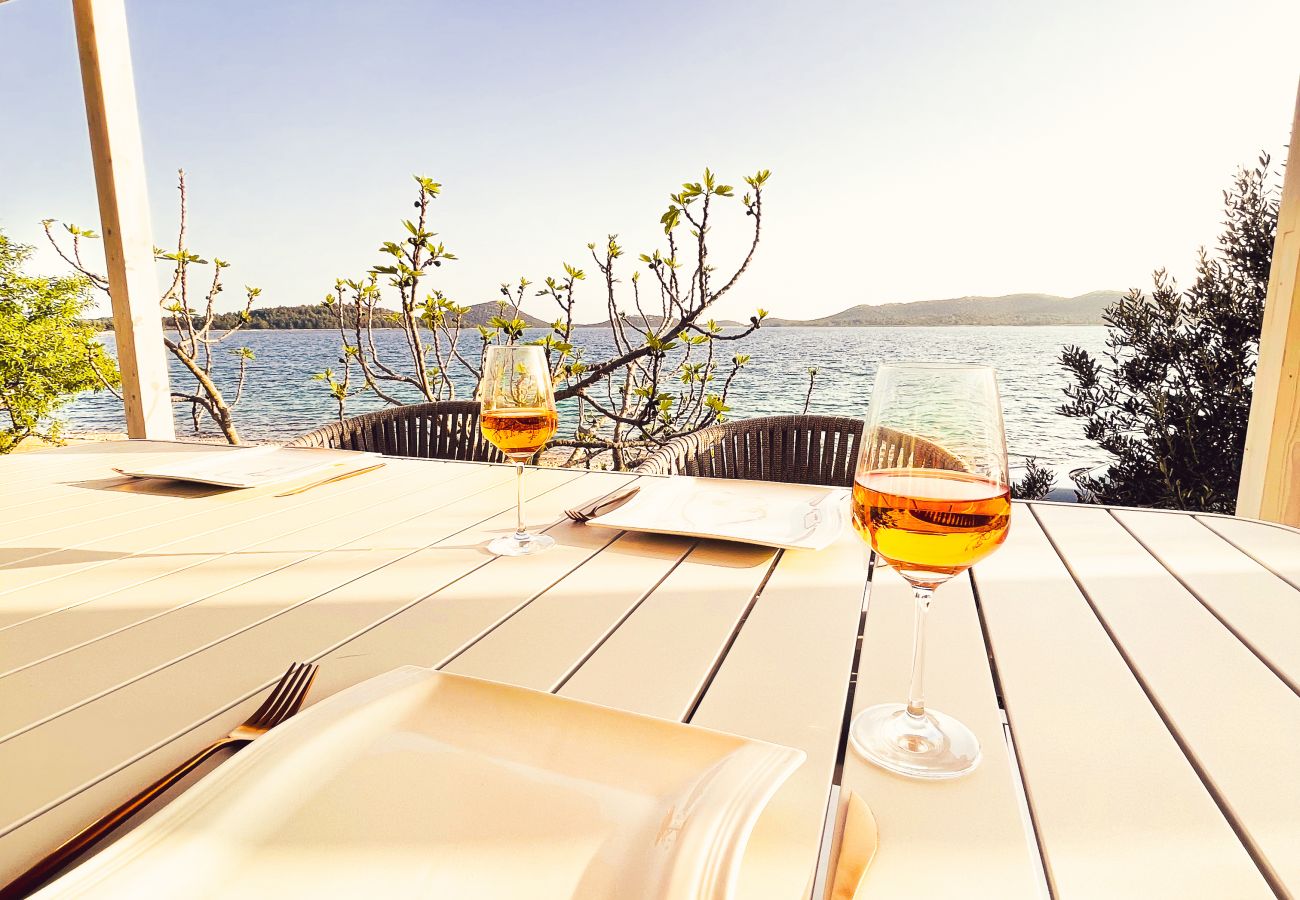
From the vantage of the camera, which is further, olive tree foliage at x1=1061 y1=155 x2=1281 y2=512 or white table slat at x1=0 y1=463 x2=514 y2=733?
olive tree foliage at x1=1061 y1=155 x2=1281 y2=512

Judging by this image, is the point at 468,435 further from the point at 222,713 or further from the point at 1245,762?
the point at 1245,762

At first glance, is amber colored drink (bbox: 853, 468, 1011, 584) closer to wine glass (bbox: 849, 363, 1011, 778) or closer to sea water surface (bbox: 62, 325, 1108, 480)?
wine glass (bbox: 849, 363, 1011, 778)

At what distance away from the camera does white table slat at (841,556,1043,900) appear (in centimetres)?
35

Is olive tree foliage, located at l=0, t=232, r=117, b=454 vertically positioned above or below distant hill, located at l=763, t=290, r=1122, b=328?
below

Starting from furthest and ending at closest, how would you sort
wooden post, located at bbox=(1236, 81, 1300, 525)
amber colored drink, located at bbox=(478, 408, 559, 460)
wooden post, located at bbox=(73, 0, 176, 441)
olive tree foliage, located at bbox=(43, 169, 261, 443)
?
olive tree foliage, located at bbox=(43, 169, 261, 443) → wooden post, located at bbox=(73, 0, 176, 441) → wooden post, located at bbox=(1236, 81, 1300, 525) → amber colored drink, located at bbox=(478, 408, 559, 460)

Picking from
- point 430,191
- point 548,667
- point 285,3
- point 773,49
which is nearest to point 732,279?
point 430,191

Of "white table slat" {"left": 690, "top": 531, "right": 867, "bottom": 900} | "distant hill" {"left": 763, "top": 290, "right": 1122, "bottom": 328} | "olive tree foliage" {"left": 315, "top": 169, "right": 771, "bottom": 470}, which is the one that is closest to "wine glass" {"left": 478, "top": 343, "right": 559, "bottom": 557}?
"white table slat" {"left": 690, "top": 531, "right": 867, "bottom": 900}

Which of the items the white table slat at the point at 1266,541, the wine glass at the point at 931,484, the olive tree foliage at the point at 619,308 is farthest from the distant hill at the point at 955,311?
the wine glass at the point at 931,484

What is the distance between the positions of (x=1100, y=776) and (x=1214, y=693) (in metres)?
0.20

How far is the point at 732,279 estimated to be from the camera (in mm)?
3221

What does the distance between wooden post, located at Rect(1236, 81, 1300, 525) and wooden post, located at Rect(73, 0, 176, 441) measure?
3974mm

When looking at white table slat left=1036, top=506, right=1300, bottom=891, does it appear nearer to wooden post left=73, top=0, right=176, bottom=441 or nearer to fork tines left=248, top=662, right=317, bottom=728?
fork tines left=248, top=662, right=317, bottom=728

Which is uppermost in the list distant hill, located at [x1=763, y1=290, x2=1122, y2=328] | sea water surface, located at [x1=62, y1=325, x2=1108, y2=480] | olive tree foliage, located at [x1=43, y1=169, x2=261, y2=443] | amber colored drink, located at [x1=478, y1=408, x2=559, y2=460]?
distant hill, located at [x1=763, y1=290, x2=1122, y2=328]

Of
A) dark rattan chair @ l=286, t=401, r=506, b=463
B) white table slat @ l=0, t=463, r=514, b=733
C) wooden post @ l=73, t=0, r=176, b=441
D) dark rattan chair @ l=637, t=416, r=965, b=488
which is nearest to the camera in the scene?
white table slat @ l=0, t=463, r=514, b=733
